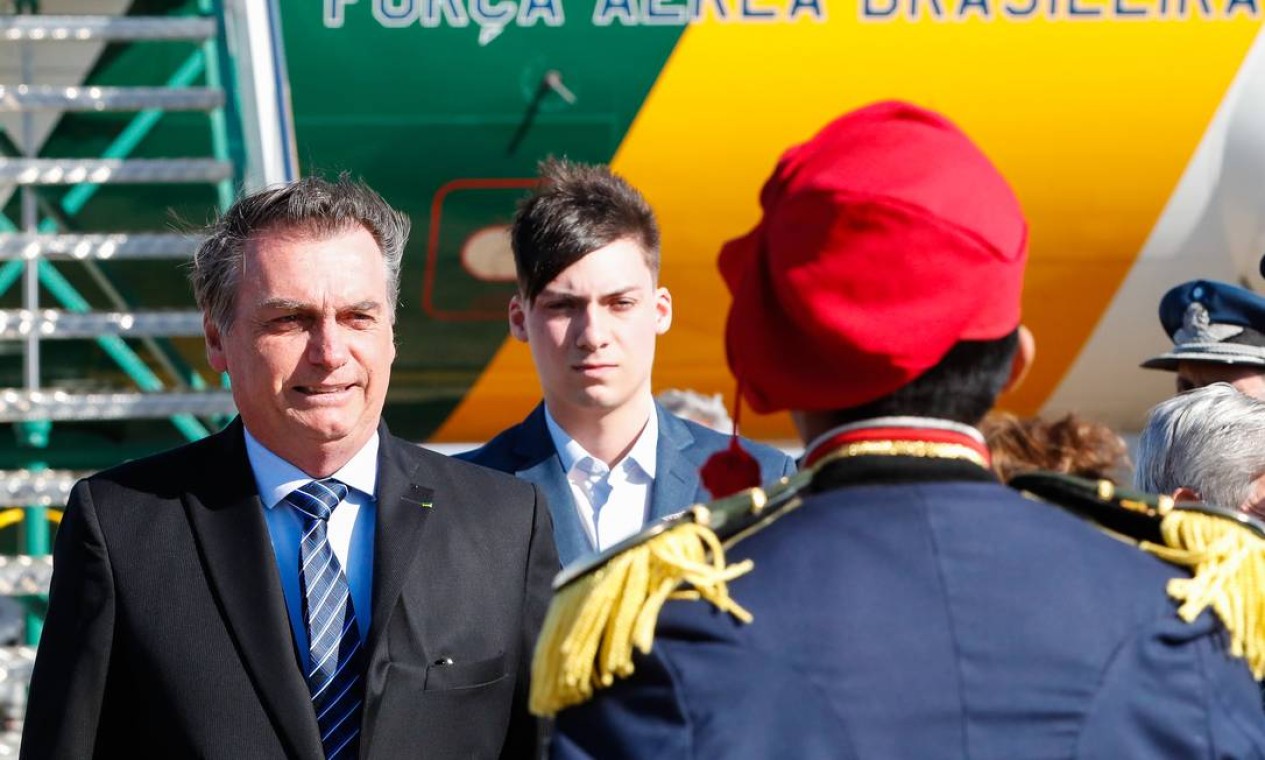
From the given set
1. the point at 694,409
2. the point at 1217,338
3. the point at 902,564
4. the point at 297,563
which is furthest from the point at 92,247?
the point at 902,564

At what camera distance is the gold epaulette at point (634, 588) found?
157 cm

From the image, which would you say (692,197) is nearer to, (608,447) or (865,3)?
(865,3)

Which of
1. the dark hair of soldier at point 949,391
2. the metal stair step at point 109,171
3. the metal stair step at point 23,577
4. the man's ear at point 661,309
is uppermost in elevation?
the metal stair step at point 109,171

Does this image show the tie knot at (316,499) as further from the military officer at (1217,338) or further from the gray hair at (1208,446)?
the military officer at (1217,338)

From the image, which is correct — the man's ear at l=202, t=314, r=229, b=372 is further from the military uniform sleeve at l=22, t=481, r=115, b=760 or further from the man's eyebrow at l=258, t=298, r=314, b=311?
the military uniform sleeve at l=22, t=481, r=115, b=760

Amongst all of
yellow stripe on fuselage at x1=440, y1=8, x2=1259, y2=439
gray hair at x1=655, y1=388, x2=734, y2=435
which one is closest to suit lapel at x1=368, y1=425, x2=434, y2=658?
gray hair at x1=655, y1=388, x2=734, y2=435

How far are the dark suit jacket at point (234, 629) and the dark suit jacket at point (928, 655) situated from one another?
26.1 inches

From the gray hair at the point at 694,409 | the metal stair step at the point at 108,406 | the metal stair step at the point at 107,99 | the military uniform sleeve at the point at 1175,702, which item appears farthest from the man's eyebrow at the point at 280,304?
the metal stair step at the point at 107,99

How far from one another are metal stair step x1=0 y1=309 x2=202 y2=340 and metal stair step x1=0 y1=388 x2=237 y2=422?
0.17 m

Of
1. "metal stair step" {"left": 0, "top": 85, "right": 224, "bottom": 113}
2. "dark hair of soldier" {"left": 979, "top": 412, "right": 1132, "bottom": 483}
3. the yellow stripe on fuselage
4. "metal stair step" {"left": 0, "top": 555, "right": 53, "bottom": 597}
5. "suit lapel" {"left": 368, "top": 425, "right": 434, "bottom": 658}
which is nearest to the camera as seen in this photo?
"suit lapel" {"left": 368, "top": 425, "right": 434, "bottom": 658}

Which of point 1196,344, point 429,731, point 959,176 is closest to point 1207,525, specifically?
point 959,176

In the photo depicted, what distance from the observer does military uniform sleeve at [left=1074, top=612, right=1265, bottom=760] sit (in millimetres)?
1551

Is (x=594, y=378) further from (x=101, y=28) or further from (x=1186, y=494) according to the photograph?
(x=101, y=28)

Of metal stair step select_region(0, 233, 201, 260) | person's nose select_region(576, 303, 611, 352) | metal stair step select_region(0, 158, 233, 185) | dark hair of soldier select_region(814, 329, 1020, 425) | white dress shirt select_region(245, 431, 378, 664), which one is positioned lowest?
white dress shirt select_region(245, 431, 378, 664)
